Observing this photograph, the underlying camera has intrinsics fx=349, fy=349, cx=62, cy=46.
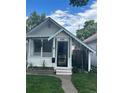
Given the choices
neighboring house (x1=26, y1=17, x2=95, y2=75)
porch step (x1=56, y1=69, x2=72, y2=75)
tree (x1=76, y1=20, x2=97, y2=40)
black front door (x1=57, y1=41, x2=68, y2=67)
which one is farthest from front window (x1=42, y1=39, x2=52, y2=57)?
tree (x1=76, y1=20, x2=97, y2=40)

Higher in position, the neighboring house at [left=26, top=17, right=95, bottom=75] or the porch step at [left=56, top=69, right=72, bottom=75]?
the neighboring house at [left=26, top=17, right=95, bottom=75]

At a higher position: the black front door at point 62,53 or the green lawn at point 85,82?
the black front door at point 62,53

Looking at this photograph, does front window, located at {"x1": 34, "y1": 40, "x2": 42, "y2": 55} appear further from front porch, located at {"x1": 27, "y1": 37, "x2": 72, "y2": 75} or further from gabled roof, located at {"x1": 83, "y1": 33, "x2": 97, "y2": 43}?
gabled roof, located at {"x1": 83, "y1": 33, "x2": 97, "y2": 43}

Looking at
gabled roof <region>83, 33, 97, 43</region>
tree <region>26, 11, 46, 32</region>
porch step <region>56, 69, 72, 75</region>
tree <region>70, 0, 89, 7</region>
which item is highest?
tree <region>70, 0, 89, 7</region>

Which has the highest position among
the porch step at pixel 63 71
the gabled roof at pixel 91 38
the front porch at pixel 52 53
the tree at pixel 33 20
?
the tree at pixel 33 20

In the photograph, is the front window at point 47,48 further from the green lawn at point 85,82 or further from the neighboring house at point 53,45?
the green lawn at point 85,82

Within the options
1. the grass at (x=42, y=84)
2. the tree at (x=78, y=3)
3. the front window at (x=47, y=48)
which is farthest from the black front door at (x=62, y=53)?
the tree at (x=78, y=3)
